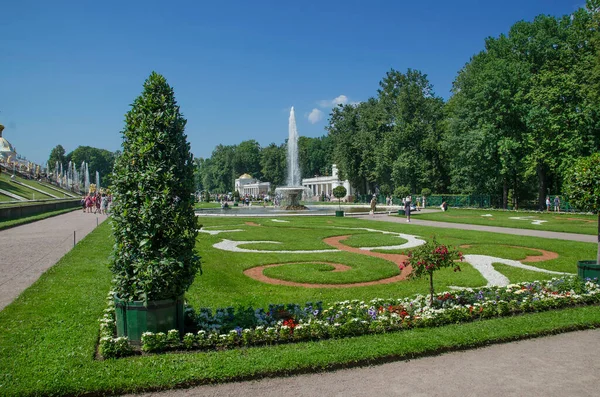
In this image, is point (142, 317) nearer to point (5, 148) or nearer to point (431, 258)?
point (431, 258)

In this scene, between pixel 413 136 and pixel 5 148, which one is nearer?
pixel 413 136

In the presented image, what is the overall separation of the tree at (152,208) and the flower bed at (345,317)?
0.70 meters

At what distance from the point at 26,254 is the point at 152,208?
37.1 ft

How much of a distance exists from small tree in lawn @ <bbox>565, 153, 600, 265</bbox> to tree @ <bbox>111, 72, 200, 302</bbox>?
8228 millimetres

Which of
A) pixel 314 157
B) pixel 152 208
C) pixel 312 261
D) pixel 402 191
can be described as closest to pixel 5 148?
pixel 402 191

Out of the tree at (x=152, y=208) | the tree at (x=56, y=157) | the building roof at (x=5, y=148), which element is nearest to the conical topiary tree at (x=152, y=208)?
the tree at (x=152, y=208)

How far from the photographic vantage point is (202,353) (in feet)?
19.0

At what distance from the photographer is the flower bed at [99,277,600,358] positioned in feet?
19.8

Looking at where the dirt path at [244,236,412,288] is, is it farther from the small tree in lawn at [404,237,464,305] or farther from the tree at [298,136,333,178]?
the tree at [298,136,333,178]

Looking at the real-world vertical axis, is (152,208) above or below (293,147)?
below

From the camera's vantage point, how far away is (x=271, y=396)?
480 centimetres

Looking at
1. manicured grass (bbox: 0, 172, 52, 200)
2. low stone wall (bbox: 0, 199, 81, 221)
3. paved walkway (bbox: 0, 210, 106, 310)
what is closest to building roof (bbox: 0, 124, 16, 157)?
manicured grass (bbox: 0, 172, 52, 200)

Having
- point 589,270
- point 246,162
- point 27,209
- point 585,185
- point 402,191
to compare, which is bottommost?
point 589,270

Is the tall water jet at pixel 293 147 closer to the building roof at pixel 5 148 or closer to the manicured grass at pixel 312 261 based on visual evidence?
the manicured grass at pixel 312 261
